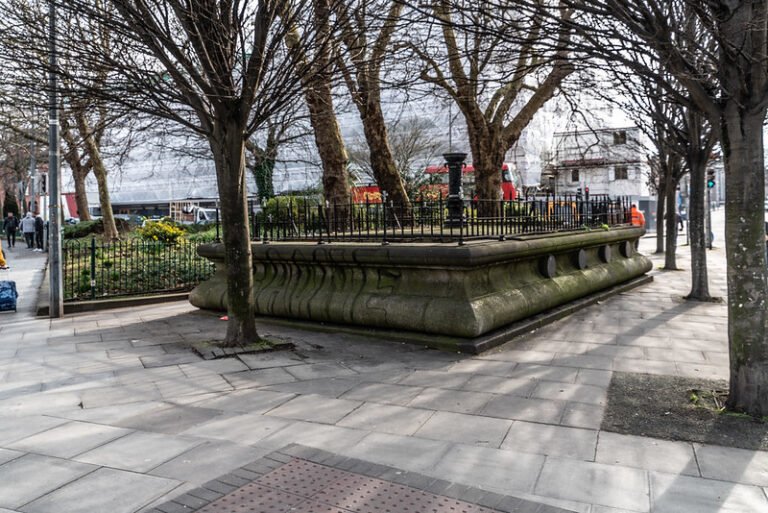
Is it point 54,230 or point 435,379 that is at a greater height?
point 54,230

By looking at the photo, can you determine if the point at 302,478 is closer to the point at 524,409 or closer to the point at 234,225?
the point at 524,409

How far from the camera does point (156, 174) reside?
220ft

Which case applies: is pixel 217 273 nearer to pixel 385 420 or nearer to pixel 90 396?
pixel 90 396

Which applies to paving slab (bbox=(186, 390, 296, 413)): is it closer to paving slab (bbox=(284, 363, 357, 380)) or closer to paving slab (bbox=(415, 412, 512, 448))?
paving slab (bbox=(284, 363, 357, 380))

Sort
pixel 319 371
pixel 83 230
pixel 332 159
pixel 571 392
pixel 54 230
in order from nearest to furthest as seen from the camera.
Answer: pixel 571 392 < pixel 319 371 < pixel 54 230 < pixel 332 159 < pixel 83 230

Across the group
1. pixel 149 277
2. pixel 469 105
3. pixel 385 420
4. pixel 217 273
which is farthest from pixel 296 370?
pixel 469 105

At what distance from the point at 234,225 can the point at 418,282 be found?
8.23 feet

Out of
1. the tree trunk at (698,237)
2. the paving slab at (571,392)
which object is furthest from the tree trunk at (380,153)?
the paving slab at (571,392)

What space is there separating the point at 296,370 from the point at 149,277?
891cm

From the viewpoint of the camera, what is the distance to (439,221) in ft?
37.0

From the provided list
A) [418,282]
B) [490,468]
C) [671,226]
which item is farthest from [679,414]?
[671,226]

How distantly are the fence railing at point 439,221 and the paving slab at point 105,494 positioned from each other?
507 centimetres

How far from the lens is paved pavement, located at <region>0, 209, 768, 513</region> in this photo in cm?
379

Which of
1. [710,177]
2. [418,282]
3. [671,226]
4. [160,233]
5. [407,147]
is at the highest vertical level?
[407,147]
